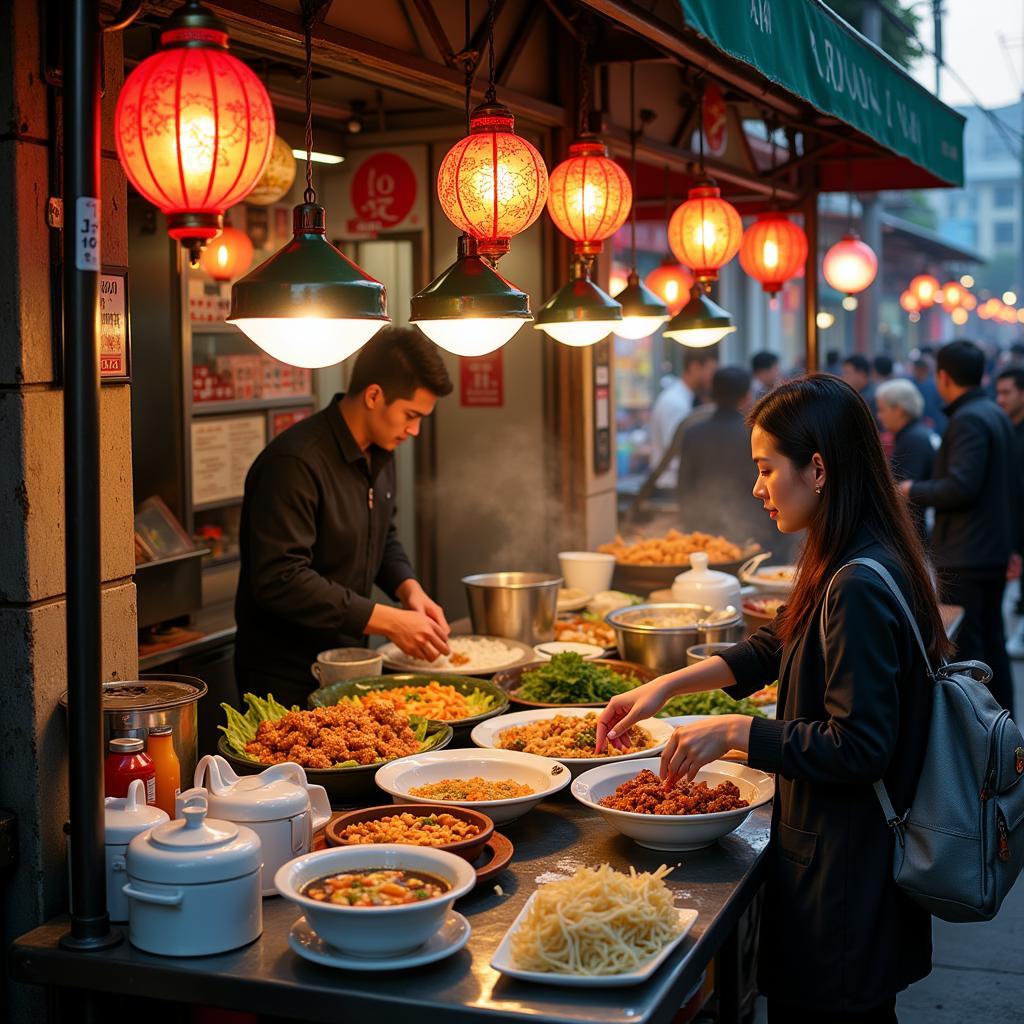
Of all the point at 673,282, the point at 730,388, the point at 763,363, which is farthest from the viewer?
the point at 763,363

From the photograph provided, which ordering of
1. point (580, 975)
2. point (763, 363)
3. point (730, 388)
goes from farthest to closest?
point (763, 363), point (730, 388), point (580, 975)

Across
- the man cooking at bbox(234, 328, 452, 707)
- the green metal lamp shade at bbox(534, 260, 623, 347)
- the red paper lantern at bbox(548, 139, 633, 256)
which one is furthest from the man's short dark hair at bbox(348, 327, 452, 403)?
the red paper lantern at bbox(548, 139, 633, 256)

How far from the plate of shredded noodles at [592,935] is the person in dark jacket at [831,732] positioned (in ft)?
1.68

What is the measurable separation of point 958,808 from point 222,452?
17.8 ft

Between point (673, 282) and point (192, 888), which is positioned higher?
point (673, 282)

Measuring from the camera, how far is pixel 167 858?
2604 mm

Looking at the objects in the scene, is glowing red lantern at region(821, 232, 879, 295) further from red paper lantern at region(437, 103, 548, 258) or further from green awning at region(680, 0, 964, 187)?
red paper lantern at region(437, 103, 548, 258)

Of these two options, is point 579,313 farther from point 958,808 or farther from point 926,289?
point 926,289

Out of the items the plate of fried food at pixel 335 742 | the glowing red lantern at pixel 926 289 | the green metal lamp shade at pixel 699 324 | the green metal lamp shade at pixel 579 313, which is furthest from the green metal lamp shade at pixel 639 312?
the glowing red lantern at pixel 926 289

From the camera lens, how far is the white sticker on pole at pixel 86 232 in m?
2.55

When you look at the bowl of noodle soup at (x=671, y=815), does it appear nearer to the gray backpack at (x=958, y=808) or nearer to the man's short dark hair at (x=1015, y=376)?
the gray backpack at (x=958, y=808)

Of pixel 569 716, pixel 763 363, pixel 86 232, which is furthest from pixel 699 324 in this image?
pixel 763 363

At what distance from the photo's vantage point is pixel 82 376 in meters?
2.57

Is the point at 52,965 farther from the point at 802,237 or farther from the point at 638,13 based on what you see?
the point at 802,237
